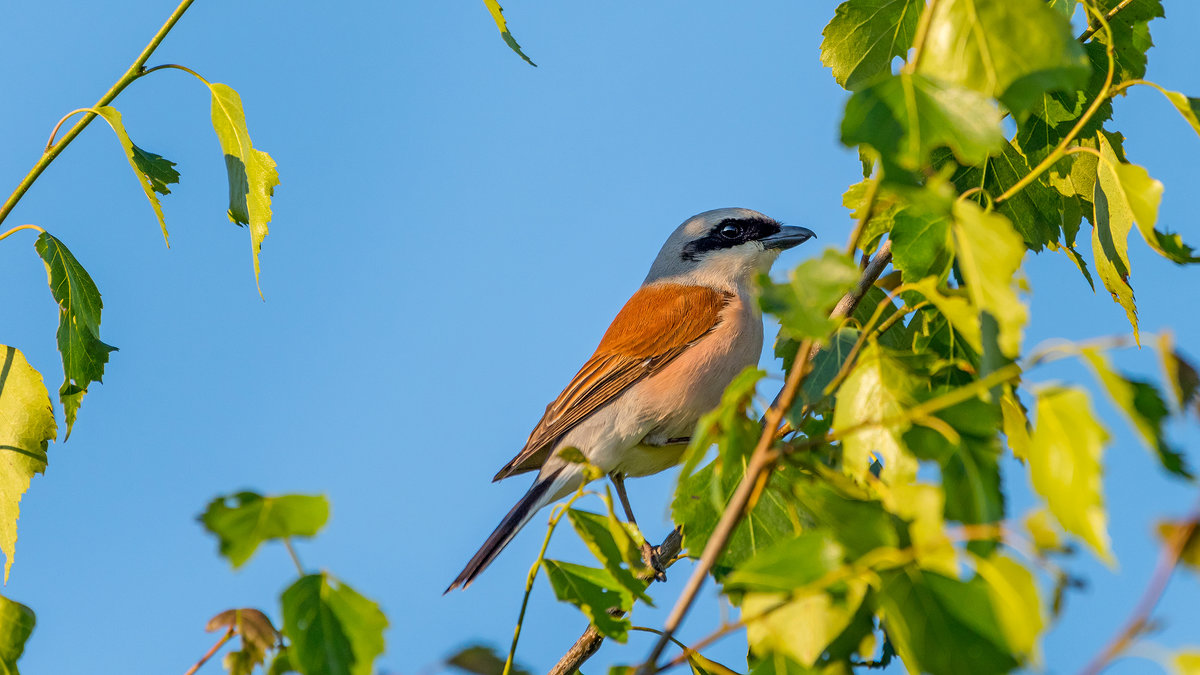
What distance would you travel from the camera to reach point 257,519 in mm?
1178

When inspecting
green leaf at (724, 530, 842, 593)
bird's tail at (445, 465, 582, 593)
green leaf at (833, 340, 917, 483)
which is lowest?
green leaf at (724, 530, 842, 593)

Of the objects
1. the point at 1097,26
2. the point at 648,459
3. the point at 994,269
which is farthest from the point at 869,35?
the point at 648,459

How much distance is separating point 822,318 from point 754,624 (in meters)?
0.38

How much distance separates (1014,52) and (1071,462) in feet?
1.46

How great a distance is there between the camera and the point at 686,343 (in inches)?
170

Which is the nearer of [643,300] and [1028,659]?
[1028,659]

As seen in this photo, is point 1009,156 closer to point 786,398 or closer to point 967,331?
point 967,331

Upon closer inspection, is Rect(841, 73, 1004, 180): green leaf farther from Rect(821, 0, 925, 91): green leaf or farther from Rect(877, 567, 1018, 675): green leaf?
Rect(821, 0, 925, 91): green leaf

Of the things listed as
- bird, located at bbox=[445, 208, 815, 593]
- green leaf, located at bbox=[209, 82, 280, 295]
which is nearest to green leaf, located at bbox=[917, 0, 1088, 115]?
green leaf, located at bbox=[209, 82, 280, 295]

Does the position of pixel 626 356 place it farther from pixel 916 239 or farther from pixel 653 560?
pixel 916 239

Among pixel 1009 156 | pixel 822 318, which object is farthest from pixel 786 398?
pixel 1009 156

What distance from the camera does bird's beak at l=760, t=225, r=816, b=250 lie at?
496 cm

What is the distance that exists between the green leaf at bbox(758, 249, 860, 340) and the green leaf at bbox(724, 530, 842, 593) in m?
0.21

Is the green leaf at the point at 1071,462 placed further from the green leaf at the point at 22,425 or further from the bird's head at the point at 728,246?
the bird's head at the point at 728,246
